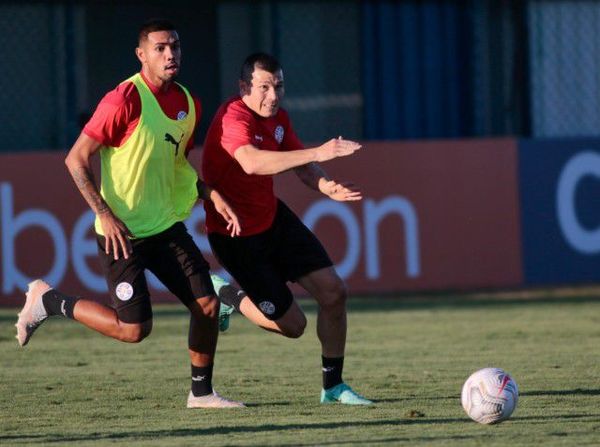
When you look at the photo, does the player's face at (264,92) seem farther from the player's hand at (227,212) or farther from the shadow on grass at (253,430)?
the shadow on grass at (253,430)

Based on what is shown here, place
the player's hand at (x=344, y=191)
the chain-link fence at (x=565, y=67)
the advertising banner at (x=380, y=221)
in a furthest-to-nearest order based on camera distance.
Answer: the chain-link fence at (x=565, y=67) → the advertising banner at (x=380, y=221) → the player's hand at (x=344, y=191)

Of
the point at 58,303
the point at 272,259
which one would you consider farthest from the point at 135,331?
the point at 272,259

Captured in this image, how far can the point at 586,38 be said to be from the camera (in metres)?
21.2

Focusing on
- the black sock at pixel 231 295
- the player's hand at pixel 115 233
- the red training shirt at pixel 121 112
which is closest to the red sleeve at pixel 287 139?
the red training shirt at pixel 121 112

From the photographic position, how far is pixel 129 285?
9305 millimetres

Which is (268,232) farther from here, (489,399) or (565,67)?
(565,67)

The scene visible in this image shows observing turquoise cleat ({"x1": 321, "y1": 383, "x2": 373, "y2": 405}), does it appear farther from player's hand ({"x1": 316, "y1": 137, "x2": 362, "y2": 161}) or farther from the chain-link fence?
the chain-link fence

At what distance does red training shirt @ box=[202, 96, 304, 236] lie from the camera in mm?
9656

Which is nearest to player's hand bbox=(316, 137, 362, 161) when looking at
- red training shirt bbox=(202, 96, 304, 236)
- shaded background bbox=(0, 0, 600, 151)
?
red training shirt bbox=(202, 96, 304, 236)

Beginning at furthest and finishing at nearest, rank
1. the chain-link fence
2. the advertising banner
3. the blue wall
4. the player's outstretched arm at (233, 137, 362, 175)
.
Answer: the chain-link fence
the blue wall
the advertising banner
the player's outstretched arm at (233, 137, 362, 175)

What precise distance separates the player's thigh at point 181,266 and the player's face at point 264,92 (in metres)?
0.88

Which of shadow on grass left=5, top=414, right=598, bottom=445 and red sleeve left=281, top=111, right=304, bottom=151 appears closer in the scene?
shadow on grass left=5, top=414, right=598, bottom=445

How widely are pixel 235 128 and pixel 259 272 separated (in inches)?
36.7

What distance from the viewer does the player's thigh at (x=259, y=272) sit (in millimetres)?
9797
